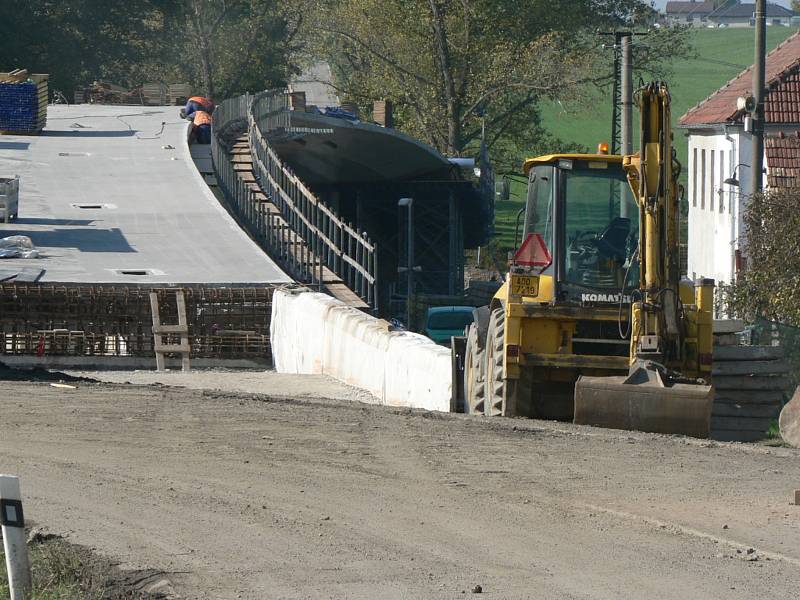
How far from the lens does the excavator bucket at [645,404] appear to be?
43.7 feet

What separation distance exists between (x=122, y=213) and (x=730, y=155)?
57.9 ft

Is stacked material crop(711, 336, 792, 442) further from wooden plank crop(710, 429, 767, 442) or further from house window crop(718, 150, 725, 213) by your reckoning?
house window crop(718, 150, 725, 213)

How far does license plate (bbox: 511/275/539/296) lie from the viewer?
46.8ft

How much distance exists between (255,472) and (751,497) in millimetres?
3855

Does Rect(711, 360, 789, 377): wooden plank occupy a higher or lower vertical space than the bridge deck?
lower

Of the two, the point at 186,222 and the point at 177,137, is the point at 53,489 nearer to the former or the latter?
the point at 186,222

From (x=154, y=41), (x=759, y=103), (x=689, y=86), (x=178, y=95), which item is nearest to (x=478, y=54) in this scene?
(x=178, y=95)

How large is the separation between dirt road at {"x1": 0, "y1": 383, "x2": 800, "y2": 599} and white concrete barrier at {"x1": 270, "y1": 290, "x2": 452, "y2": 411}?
155 inches

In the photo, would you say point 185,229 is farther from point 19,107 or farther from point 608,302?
point 608,302

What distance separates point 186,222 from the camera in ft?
127

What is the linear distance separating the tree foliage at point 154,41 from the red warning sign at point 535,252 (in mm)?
64558

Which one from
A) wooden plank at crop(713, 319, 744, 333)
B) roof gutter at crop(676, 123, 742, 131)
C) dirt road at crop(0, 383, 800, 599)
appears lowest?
dirt road at crop(0, 383, 800, 599)

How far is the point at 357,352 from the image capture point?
22562 millimetres

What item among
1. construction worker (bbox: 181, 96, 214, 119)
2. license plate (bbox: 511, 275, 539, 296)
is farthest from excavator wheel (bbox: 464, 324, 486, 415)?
construction worker (bbox: 181, 96, 214, 119)
